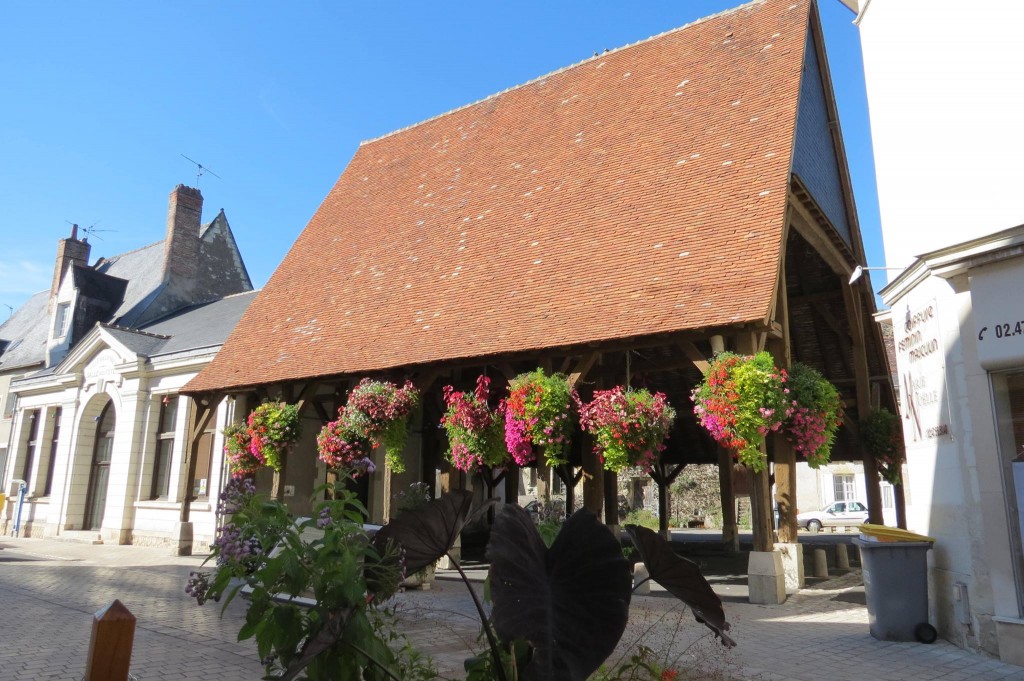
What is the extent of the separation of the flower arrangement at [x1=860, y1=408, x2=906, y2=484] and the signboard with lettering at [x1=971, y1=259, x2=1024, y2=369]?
6.26 meters

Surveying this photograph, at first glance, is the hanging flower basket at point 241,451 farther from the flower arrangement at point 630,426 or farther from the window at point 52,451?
the window at point 52,451

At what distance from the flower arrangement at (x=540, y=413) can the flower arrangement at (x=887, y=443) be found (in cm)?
575

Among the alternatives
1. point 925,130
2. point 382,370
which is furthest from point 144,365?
point 925,130

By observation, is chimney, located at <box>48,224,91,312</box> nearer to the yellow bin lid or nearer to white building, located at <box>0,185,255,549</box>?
white building, located at <box>0,185,255,549</box>

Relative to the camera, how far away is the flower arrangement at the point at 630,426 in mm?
8234

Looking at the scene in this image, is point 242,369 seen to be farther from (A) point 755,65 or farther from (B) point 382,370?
(A) point 755,65

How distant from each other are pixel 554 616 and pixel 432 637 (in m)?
4.51

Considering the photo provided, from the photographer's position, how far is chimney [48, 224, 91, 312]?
23.6 metres

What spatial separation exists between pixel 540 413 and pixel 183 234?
55.3 ft

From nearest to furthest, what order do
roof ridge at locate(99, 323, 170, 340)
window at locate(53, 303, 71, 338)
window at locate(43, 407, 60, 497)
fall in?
roof ridge at locate(99, 323, 170, 340), window at locate(43, 407, 60, 497), window at locate(53, 303, 71, 338)

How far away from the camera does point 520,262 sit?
1105 cm

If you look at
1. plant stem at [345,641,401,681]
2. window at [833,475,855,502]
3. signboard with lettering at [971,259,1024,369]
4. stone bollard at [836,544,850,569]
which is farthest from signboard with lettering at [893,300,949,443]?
window at [833,475,855,502]

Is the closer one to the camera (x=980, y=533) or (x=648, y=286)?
(x=980, y=533)

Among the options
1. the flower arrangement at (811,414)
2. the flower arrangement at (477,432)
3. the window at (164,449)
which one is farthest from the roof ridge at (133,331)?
the flower arrangement at (811,414)
